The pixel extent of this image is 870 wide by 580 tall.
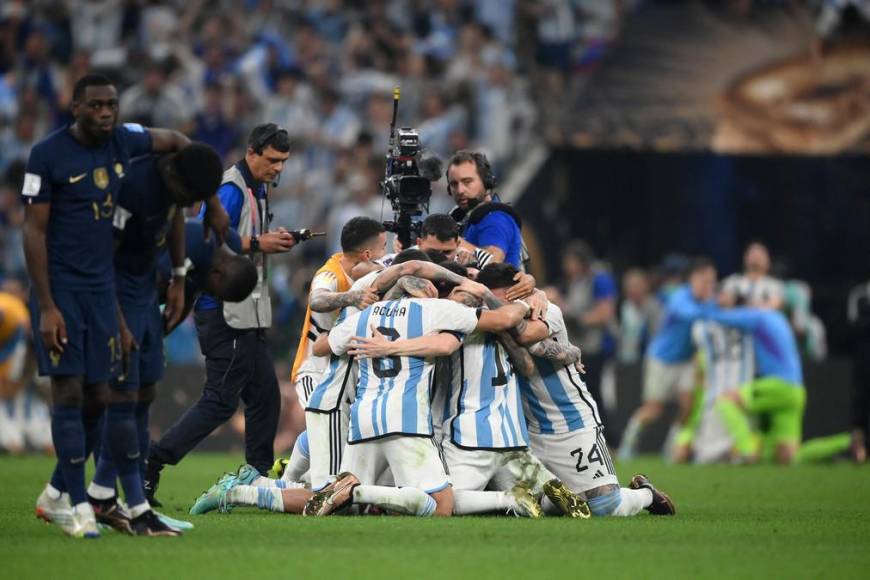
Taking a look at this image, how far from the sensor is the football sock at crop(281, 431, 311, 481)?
1056cm

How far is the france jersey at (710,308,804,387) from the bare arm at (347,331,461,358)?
954cm

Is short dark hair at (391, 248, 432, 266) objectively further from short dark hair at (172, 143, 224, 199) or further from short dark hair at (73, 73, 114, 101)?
short dark hair at (73, 73, 114, 101)

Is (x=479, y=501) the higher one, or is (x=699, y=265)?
(x=699, y=265)

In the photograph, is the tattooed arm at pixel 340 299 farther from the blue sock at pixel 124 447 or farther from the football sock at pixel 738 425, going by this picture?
the football sock at pixel 738 425

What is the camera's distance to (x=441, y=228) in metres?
10.2

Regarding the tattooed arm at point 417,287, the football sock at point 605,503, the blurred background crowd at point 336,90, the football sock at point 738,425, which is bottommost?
the football sock at point 738,425

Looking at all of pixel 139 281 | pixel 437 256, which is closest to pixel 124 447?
pixel 139 281

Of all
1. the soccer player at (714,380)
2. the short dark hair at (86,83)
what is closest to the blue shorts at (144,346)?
the short dark hair at (86,83)

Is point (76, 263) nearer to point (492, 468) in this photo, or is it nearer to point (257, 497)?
point (257, 497)

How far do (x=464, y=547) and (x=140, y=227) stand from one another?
2296mm

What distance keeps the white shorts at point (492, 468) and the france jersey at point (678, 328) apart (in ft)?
30.4

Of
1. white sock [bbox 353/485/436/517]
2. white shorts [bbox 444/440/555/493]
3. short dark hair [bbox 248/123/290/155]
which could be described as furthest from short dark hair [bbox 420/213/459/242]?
white sock [bbox 353/485/436/517]

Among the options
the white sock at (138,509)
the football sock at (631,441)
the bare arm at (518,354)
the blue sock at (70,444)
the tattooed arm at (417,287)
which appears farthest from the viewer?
the football sock at (631,441)

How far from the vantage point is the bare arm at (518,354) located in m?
10.0
